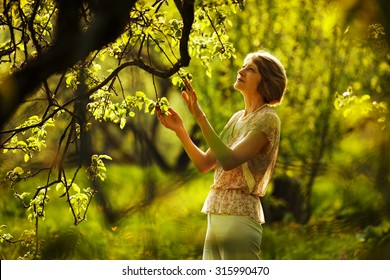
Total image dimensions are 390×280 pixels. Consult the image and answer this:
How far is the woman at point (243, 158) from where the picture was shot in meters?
1.86

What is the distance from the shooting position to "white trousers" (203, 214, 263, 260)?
1.86 m

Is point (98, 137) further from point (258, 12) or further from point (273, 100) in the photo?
point (273, 100)

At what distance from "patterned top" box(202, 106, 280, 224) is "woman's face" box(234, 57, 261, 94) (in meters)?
0.07

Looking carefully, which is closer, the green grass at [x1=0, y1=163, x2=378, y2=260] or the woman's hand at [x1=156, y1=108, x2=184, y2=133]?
the woman's hand at [x1=156, y1=108, x2=184, y2=133]

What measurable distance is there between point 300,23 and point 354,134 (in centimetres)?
78

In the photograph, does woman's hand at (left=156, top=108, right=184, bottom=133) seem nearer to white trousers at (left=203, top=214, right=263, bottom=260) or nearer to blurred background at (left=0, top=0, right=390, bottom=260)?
white trousers at (left=203, top=214, right=263, bottom=260)

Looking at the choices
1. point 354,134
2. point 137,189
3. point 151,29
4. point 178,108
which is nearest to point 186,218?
point 137,189

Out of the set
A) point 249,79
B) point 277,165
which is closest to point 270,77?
point 249,79

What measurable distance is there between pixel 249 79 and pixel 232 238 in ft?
1.52

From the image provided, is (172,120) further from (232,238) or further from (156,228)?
(156,228)

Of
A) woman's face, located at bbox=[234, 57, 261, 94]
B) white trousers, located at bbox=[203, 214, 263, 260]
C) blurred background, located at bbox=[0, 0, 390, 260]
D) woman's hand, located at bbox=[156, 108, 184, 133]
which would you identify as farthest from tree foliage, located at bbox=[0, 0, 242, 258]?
blurred background, located at bbox=[0, 0, 390, 260]

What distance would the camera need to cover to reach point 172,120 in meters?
2.03

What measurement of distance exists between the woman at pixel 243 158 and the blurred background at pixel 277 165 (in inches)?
90.8

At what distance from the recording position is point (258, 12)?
437 cm
